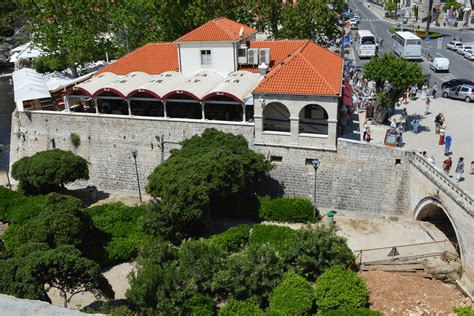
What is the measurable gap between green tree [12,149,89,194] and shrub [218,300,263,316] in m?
15.2

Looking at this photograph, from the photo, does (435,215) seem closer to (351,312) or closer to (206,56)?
(351,312)

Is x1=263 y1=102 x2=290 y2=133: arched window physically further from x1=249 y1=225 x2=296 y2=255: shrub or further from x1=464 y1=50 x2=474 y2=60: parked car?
x1=464 y1=50 x2=474 y2=60: parked car

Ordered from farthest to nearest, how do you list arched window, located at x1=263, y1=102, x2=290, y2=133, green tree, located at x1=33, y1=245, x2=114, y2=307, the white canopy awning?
the white canopy awning, arched window, located at x1=263, y1=102, x2=290, y2=133, green tree, located at x1=33, y1=245, x2=114, y2=307

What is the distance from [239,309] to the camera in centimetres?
1775

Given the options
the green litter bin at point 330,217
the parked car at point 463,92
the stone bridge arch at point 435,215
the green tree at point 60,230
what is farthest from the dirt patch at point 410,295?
the parked car at point 463,92

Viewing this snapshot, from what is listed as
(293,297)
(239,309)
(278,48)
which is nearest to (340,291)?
(293,297)

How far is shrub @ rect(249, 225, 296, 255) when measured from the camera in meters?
22.2

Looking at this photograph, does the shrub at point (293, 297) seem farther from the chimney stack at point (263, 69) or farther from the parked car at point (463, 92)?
the parked car at point (463, 92)

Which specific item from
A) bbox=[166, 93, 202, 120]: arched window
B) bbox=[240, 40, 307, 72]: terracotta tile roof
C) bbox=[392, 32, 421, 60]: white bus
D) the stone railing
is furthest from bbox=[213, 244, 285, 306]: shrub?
bbox=[392, 32, 421, 60]: white bus

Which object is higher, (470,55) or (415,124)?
(470,55)

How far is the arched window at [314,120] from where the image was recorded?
2858cm

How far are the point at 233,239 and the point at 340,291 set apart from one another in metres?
6.52

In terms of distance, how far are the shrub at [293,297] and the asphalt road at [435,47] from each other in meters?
28.3

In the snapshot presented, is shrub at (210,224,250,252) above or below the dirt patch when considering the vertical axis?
above
